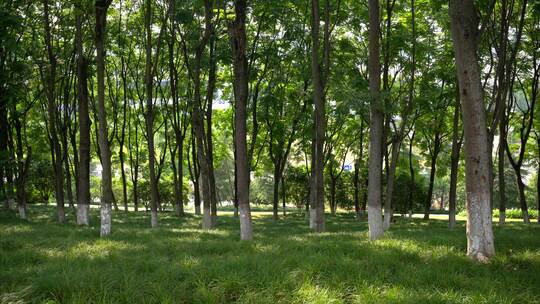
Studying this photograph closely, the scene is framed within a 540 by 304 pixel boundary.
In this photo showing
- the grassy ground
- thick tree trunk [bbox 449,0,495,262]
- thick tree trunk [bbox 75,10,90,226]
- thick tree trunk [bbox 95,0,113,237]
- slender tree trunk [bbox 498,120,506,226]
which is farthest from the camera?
slender tree trunk [bbox 498,120,506,226]

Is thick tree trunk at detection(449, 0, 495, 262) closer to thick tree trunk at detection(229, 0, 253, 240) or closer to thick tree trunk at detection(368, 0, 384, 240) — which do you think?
thick tree trunk at detection(368, 0, 384, 240)

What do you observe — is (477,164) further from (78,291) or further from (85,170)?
(85,170)

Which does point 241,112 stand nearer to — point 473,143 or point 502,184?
point 473,143

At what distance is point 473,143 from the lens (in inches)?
295

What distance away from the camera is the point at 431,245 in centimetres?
830

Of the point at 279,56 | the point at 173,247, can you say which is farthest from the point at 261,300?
the point at 279,56

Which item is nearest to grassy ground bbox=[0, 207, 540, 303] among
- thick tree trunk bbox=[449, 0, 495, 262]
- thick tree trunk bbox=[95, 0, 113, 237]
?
thick tree trunk bbox=[449, 0, 495, 262]

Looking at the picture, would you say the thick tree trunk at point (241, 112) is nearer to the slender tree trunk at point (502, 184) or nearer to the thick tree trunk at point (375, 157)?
the thick tree trunk at point (375, 157)

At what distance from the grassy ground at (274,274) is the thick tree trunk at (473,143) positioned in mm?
379

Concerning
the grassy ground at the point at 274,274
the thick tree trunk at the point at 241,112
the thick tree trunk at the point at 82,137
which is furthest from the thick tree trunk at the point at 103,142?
the thick tree trunk at the point at 241,112

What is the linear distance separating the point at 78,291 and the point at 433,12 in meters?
16.3

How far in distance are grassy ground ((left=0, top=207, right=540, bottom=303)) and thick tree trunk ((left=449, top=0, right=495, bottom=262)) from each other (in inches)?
14.9

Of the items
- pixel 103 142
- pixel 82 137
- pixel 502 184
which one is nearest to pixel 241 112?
pixel 103 142

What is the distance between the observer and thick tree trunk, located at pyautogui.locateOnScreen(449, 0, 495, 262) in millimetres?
7309
